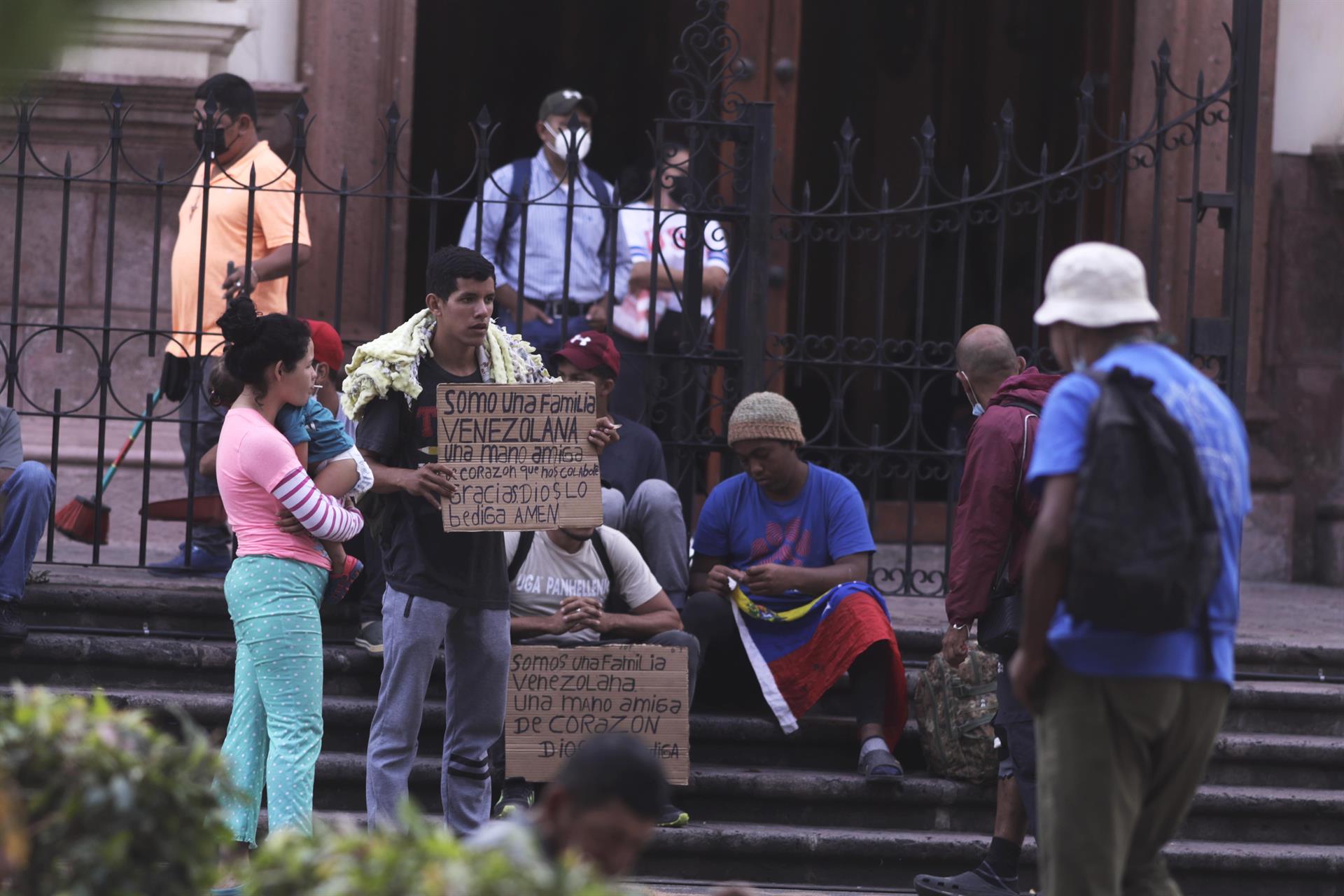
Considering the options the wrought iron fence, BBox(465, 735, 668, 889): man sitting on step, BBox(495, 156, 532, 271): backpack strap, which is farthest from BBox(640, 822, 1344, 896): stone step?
BBox(465, 735, 668, 889): man sitting on step

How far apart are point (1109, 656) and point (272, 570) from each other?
276cm

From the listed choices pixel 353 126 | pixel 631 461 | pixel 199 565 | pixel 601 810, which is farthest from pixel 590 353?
pixel 601 810

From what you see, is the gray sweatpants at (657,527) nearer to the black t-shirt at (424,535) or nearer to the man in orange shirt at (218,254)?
the black t-shirt at (424,535)

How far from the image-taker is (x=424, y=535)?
5812 mm

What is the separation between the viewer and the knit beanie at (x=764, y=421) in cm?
712

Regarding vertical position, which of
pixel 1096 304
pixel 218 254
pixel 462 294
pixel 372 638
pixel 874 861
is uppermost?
pixel 218 254

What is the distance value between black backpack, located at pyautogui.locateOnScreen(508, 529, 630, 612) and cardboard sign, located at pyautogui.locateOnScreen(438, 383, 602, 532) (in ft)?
1.80

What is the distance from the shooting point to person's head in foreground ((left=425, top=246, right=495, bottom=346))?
18.9ft

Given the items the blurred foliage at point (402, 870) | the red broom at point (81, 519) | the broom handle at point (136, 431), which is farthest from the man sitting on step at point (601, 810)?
the red broom at point (81, 519)

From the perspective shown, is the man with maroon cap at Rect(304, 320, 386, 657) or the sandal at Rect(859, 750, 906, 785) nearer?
the man with maroon cap at Rect(304, 320, 386, 657)

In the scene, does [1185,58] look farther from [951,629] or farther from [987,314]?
[951,629]

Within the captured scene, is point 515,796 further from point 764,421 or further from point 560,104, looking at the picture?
point 560,104

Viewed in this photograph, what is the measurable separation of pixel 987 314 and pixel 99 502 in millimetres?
6286

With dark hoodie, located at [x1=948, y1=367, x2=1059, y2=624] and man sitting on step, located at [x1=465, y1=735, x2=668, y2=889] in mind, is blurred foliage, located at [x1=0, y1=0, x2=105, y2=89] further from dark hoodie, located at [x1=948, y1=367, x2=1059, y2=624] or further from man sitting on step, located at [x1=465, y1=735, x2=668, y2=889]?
dark hoodie, located at [x1=948, y1=367, x2=1059, y2=624]
